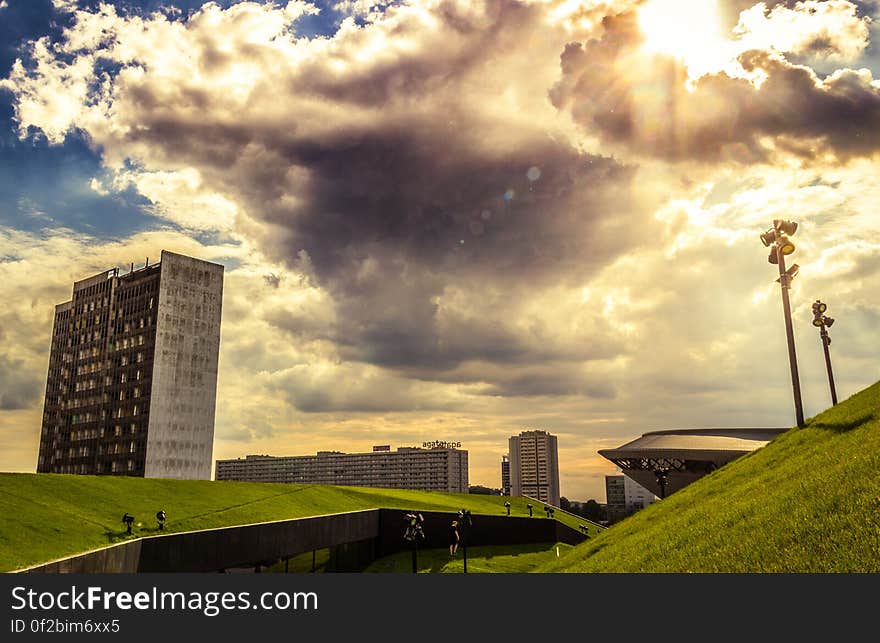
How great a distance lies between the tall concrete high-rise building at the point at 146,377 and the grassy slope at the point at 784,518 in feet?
296

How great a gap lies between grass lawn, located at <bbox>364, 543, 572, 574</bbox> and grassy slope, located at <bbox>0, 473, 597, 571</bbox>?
25.4 ft

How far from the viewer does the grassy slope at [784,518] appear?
12883 mm

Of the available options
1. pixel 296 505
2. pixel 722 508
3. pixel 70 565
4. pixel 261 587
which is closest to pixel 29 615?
pixel 261 587

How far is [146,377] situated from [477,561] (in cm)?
7114

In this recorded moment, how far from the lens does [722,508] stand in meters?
19.8

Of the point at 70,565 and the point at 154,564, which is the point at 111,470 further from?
the point at 70,565

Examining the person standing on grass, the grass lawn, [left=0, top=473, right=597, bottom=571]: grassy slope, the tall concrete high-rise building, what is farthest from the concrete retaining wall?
the tall concrete high-rise building

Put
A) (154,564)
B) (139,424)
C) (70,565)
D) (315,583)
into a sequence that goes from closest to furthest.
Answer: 1. (315,583)
2. (70,565)
3. (154,564)
4. (139,424)

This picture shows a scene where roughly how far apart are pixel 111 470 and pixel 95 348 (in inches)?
938

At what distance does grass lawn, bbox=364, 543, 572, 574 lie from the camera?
49.7 m

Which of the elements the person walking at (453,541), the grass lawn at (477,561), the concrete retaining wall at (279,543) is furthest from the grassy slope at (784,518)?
the person walking at (453,541)

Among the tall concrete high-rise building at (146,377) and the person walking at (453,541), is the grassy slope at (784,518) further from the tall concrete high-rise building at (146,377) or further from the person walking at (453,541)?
the tall concrete high-rise building at (146,377)

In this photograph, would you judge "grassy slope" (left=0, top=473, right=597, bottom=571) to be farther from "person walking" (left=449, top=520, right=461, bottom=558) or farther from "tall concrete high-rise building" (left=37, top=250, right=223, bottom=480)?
"tall concrete high-rise building" (left=37, top=250, right=223, bottom=480)

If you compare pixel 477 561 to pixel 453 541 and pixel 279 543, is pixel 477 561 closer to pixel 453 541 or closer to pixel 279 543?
pixel 453 541
